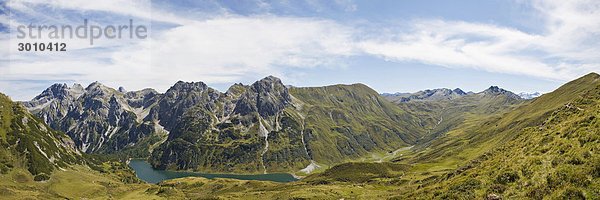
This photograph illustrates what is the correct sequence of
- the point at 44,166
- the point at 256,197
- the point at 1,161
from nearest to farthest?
the point at 256,197, the point at 1,161, the point at 44,166

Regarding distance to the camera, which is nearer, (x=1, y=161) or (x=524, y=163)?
(x=524, y=163)

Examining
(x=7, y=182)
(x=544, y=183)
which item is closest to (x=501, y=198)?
(x=544, y=183)

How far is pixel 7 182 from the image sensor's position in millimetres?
162750

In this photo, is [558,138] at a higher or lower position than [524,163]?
higher

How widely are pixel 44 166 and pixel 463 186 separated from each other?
850 ft

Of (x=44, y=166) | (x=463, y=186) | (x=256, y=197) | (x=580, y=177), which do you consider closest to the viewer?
(x=580, y=177)

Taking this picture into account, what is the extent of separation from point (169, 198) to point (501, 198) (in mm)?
187622

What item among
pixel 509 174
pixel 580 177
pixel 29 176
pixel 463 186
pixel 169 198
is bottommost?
pixel 169 198

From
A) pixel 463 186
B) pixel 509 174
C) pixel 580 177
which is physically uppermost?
pixel 580 177

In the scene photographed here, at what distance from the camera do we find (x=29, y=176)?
179 metres

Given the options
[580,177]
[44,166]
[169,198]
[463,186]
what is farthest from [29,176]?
[580,177]

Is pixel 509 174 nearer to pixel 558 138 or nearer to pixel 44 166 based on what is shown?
pixel 558 138

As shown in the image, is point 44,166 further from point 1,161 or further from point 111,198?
point 111,198

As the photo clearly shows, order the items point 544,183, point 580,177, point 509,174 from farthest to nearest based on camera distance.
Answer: point 509,174 → point 544,183 → point 580,177
